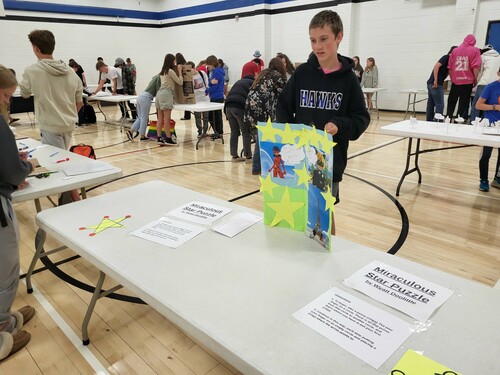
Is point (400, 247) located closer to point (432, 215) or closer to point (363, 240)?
point (363, 240)

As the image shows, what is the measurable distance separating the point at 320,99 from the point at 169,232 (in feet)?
3.29

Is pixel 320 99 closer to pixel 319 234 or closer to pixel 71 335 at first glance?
pixel 319 234

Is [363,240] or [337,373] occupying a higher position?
[337,373]

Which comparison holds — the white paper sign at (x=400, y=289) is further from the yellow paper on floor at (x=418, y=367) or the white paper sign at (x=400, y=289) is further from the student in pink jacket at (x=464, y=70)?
the student in pink jacket at (x=464, y=70)

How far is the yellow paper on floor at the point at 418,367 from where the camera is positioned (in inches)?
27.7

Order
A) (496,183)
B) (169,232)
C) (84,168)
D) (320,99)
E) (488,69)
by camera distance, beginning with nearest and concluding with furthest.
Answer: (169,232) < (320,99) < (84,168) < (496,183) < (488,69)

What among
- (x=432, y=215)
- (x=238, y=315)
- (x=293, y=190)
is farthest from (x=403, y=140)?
(x=238, y=315)

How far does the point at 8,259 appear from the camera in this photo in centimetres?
170

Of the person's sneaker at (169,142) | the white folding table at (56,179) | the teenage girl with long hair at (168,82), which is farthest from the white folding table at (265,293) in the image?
→ the person's sneaker at (169,142)

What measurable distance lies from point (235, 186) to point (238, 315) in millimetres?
3284

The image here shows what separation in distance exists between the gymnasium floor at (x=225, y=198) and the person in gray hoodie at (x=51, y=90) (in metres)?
0.88

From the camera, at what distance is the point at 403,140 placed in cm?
652

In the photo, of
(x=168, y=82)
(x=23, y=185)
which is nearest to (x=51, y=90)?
(x=23, y=185)

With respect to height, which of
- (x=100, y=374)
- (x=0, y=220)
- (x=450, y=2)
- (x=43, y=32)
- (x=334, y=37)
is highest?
(x=450, y=2)
